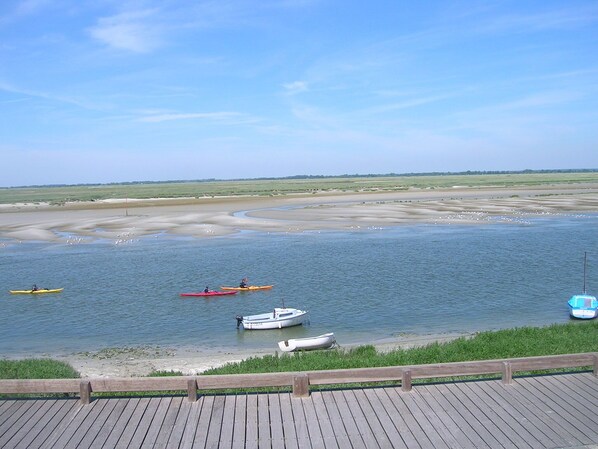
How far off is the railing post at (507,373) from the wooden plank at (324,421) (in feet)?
10.3

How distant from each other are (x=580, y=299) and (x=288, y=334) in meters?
12.3

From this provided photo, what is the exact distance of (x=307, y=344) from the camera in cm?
1991

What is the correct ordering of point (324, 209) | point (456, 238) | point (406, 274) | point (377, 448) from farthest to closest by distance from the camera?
point (324, 209), point (456, 238), point (406, 274), point (377, 448)

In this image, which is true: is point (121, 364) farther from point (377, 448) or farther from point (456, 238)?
point (456, 238)

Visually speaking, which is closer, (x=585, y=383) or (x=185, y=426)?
(x=185, y=426)

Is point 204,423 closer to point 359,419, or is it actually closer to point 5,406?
point 359,419

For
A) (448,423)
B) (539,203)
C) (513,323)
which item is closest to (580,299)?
(513,323)

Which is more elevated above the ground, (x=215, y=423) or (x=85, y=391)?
(x=85, y=391)

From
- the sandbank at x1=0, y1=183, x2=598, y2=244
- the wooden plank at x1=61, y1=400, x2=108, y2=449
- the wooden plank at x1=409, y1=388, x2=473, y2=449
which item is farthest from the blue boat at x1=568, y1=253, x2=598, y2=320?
the sandbank at x1=0, y1=183, x2=598, y2=244

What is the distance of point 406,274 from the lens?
3403 centimetres

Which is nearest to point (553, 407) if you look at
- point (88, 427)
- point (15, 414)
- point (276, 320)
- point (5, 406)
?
point (88, 427)

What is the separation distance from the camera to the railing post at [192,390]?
→ 9328 millimetres

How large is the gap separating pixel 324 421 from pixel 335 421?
0.55ft

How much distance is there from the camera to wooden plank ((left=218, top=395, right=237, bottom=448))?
27.1ft
